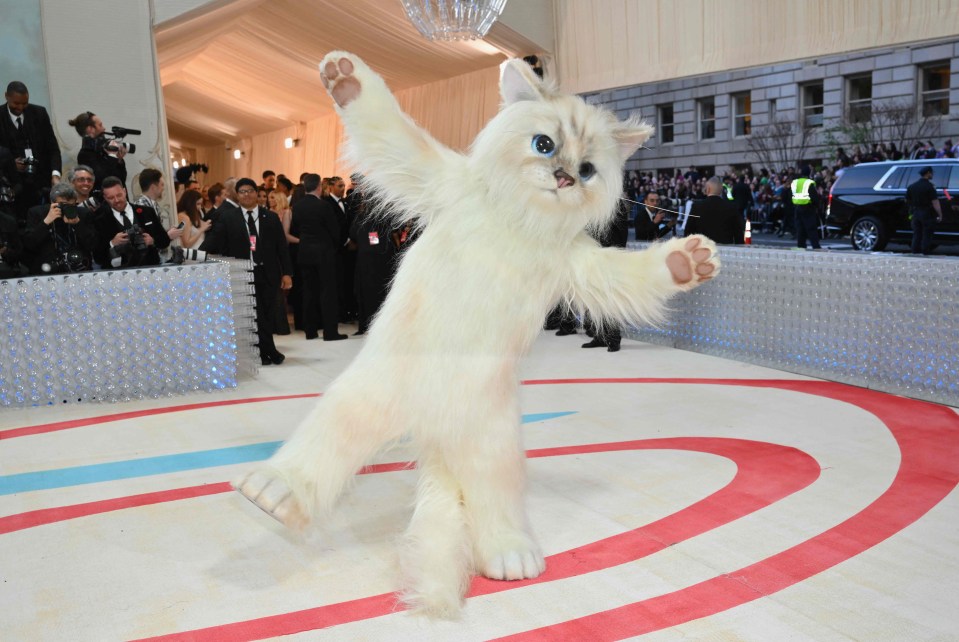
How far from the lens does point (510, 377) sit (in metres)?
2.59

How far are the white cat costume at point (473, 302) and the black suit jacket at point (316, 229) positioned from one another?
4786 mm

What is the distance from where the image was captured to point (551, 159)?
244 cm

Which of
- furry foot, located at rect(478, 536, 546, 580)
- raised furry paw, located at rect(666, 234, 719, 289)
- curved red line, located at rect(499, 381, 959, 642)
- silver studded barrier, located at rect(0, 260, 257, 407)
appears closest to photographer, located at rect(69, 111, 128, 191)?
silver studded barrier, located at rect(0, 260, 257, 407)

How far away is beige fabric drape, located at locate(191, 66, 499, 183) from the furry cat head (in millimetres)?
3836

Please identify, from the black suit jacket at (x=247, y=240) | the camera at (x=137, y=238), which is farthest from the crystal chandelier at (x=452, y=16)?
the camera at (x=137, y=238)

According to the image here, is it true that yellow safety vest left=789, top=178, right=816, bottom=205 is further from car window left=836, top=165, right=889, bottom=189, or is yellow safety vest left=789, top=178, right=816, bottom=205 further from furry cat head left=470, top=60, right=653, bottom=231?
furry cat head left=470, top=60, right=653, bottom=231

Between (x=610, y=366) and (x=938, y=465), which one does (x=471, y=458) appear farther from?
(x=610, y=366)

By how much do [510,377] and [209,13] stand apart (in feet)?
23.8

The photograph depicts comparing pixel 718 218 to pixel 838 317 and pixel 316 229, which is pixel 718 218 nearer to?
pixel 838 317

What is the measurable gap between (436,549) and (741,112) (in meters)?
8.71

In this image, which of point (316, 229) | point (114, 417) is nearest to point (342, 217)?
point (316, 229)

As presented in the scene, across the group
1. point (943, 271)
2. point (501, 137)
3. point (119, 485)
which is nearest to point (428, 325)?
point (501, 137)

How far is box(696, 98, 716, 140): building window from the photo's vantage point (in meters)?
9.77

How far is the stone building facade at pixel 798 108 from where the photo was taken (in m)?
8.52
